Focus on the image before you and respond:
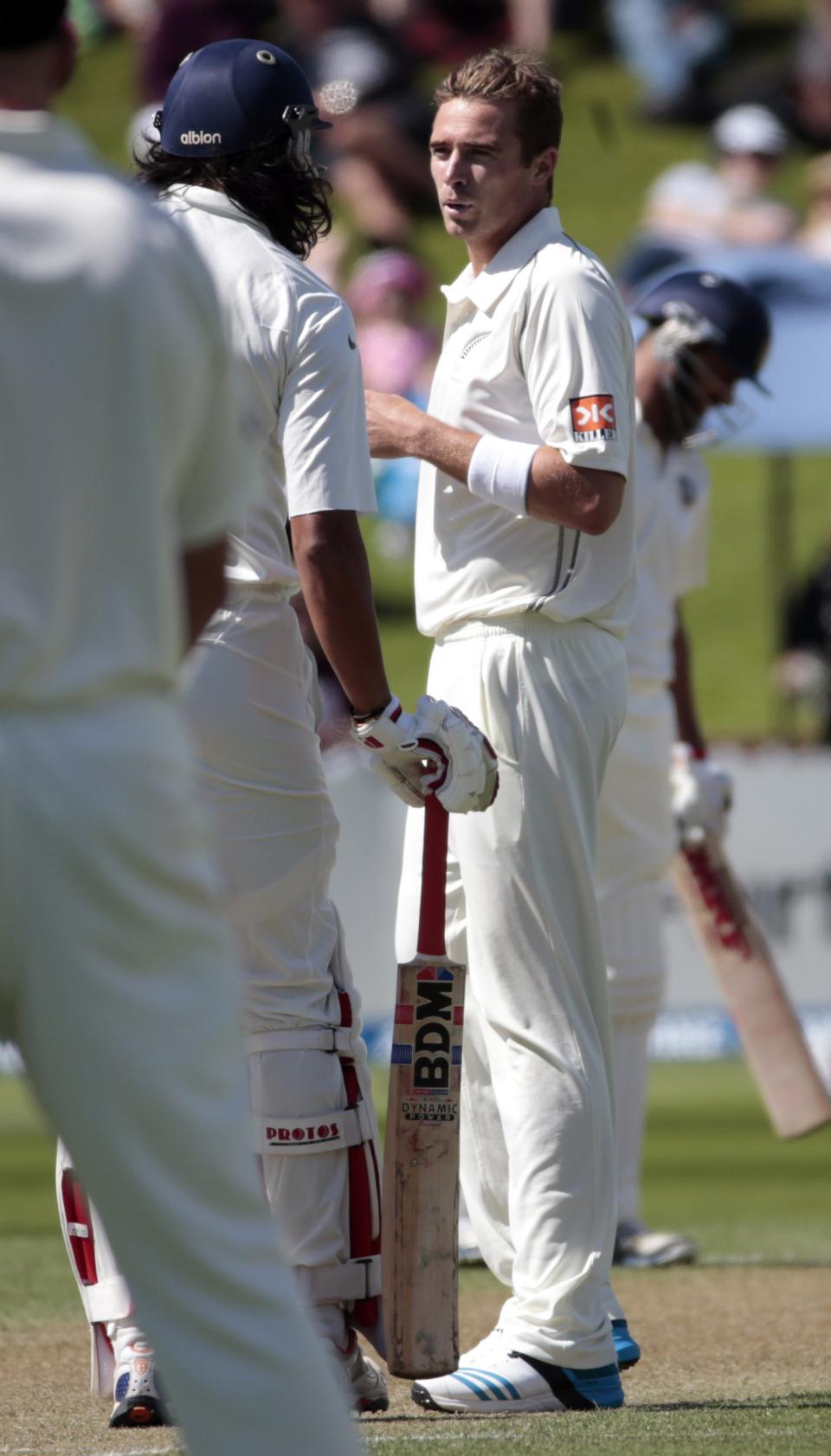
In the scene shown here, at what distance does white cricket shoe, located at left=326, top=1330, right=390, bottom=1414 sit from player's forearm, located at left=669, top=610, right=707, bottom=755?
2491 millimetres

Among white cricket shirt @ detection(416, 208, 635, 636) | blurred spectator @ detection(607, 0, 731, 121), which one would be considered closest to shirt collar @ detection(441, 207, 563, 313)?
white cricket shirt @ detection(416, 208, 635, 636)

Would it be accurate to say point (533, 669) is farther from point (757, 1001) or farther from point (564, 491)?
point (757, 1001)

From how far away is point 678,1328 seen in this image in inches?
182

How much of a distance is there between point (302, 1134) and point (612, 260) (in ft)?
49.1

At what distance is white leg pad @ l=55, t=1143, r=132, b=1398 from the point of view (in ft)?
12.0

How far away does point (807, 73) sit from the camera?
19344mm

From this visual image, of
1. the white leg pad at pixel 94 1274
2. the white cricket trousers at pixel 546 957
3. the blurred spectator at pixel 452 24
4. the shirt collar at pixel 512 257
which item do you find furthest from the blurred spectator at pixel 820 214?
the white leg pad at pixel 94 1274

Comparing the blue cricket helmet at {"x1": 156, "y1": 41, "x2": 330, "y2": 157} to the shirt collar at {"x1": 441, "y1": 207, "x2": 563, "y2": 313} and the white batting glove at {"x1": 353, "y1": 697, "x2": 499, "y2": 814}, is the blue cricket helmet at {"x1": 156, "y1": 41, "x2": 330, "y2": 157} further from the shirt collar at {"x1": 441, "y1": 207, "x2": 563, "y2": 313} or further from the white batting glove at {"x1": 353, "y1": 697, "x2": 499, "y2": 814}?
the white batting glove at {"x1": 353, "y1": 697, "x2": 499, "y2": 814}

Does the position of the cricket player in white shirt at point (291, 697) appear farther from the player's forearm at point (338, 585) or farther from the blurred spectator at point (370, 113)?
the blurred spectator at point (370, 113)

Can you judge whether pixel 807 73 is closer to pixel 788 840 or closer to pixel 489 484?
pixel 788 840

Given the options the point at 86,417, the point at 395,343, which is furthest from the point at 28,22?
the point at 395,343

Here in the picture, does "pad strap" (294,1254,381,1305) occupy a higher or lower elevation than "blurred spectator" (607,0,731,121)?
lower

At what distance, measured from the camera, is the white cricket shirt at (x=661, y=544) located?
5.50m

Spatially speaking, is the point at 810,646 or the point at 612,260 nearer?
the point at 810,646
